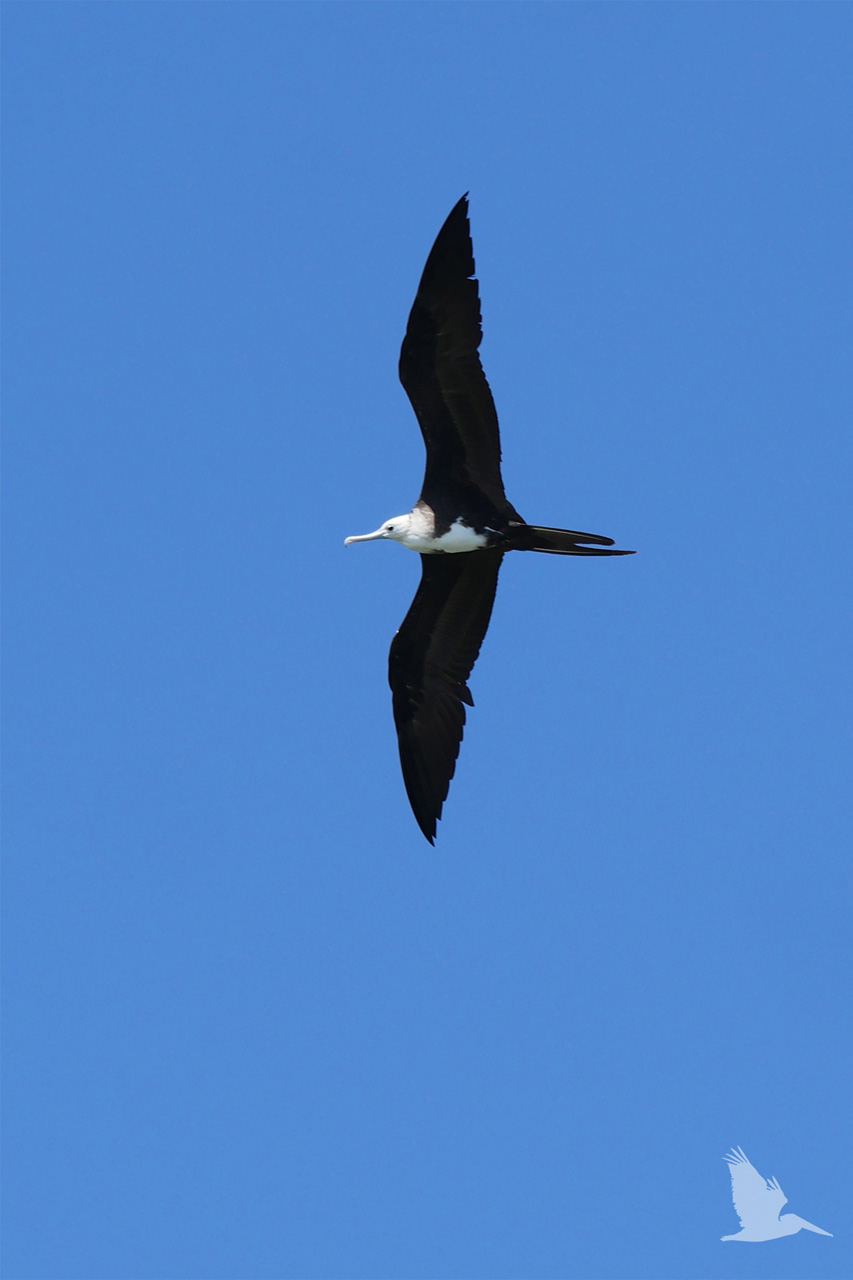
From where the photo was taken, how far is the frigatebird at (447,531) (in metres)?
12.6

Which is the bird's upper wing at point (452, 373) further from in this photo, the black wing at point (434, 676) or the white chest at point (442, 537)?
the black wing at point (434, 676)

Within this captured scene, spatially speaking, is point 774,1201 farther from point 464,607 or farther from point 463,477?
point 463,477

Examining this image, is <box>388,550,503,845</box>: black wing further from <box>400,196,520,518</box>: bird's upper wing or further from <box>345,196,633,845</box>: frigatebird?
<box>400,196,520,518</box>: bird's upper wing

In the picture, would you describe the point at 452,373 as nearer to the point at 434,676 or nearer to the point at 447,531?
the point at 447,531

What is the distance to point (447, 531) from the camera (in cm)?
1317

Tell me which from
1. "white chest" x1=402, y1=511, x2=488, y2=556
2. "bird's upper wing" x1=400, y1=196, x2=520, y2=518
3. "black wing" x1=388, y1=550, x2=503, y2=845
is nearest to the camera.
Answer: "bird's upper wing" x1=400, y1=196, x2=520, y2=518

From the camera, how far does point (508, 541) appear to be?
13109mm

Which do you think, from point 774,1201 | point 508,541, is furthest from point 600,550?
point 774,1201

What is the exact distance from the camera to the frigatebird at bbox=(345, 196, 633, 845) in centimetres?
1263

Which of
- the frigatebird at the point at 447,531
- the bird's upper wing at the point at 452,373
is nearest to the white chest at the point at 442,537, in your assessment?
the frigatebird at the point at 447,531

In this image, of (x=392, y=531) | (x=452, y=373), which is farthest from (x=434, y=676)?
(x=452, y=373)

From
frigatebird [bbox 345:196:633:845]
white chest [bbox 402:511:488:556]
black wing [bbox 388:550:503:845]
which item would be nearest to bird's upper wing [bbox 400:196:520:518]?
frigatebird [bbox 345:196:633:845]

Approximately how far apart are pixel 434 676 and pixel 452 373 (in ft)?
7.93

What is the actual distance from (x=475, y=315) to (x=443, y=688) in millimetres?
2882
